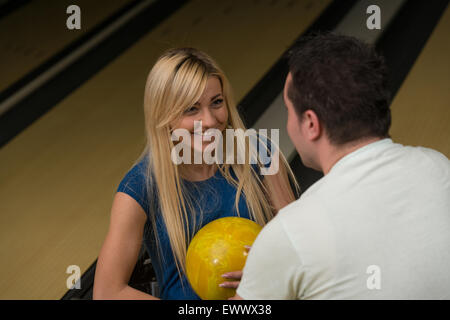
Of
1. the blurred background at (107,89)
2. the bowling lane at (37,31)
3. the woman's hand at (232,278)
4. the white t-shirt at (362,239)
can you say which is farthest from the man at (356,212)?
the bowling lane at (37,31)

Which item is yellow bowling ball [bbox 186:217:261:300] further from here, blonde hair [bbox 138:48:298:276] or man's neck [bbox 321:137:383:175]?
man's neck [bbox 321:137:383:175]

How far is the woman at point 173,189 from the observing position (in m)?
1.47

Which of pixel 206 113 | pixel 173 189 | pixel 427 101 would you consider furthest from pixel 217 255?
pixel 427 101

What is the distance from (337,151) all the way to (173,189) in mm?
661

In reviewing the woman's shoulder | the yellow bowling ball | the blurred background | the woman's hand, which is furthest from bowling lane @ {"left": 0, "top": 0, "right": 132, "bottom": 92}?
the woman's hand

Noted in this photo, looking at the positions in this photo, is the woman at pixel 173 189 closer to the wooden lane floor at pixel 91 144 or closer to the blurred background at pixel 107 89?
the blurred background at pixel 107 89

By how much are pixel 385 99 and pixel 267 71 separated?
9.00 ft

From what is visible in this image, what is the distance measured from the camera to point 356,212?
0.95 metres

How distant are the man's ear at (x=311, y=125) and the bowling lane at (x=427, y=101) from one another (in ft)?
6.27

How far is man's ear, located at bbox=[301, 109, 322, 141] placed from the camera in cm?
106

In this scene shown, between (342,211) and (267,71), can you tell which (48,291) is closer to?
(342,211)

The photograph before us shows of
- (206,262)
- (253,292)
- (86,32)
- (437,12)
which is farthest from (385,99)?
(86,32)

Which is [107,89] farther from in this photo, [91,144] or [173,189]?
[173,189]

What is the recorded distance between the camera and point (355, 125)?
3.40 ft
